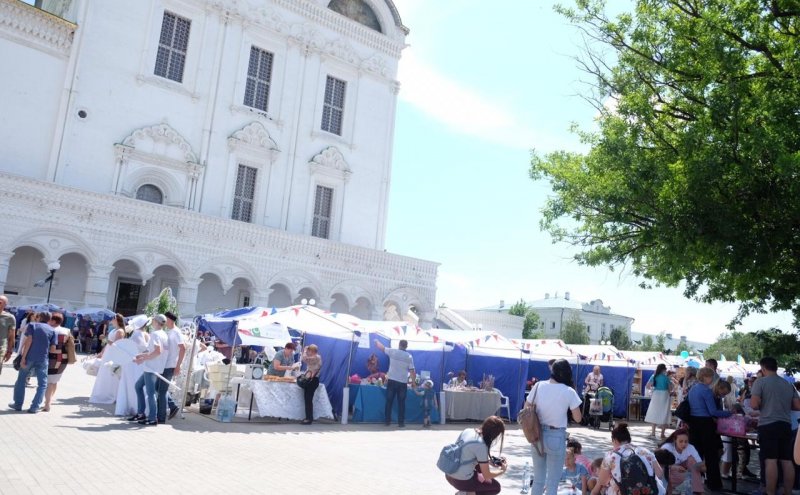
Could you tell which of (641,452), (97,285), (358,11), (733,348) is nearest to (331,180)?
(358,11)

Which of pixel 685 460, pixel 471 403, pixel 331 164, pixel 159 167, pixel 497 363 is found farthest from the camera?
pixel 331 164

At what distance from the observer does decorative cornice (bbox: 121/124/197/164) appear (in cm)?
2705

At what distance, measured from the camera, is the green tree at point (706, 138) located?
10.1m

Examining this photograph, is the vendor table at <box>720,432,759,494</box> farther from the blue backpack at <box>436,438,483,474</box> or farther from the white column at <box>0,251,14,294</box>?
the white column at <box>0,251,14,294</box>

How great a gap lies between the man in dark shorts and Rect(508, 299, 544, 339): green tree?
58216mm

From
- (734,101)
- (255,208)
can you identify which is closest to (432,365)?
(734,101)

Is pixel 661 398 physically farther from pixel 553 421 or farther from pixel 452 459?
pixel 452 459

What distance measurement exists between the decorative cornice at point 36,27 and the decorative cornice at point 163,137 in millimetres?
4155

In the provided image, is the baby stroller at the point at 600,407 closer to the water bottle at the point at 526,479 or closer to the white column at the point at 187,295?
the water bottle at the point at 526,479

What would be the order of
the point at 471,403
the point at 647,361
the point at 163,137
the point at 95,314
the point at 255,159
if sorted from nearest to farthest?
the point at 471,403 → the point at 95,314 → the point at 647,361 → the point at 163,137 → the point at 255,159

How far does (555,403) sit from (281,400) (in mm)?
7913

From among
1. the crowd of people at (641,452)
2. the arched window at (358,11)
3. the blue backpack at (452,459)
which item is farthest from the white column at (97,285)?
the blue backpack at (452,459)

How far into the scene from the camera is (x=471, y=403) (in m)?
17.1

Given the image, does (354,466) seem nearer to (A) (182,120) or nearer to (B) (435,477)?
(B) (435,477)
